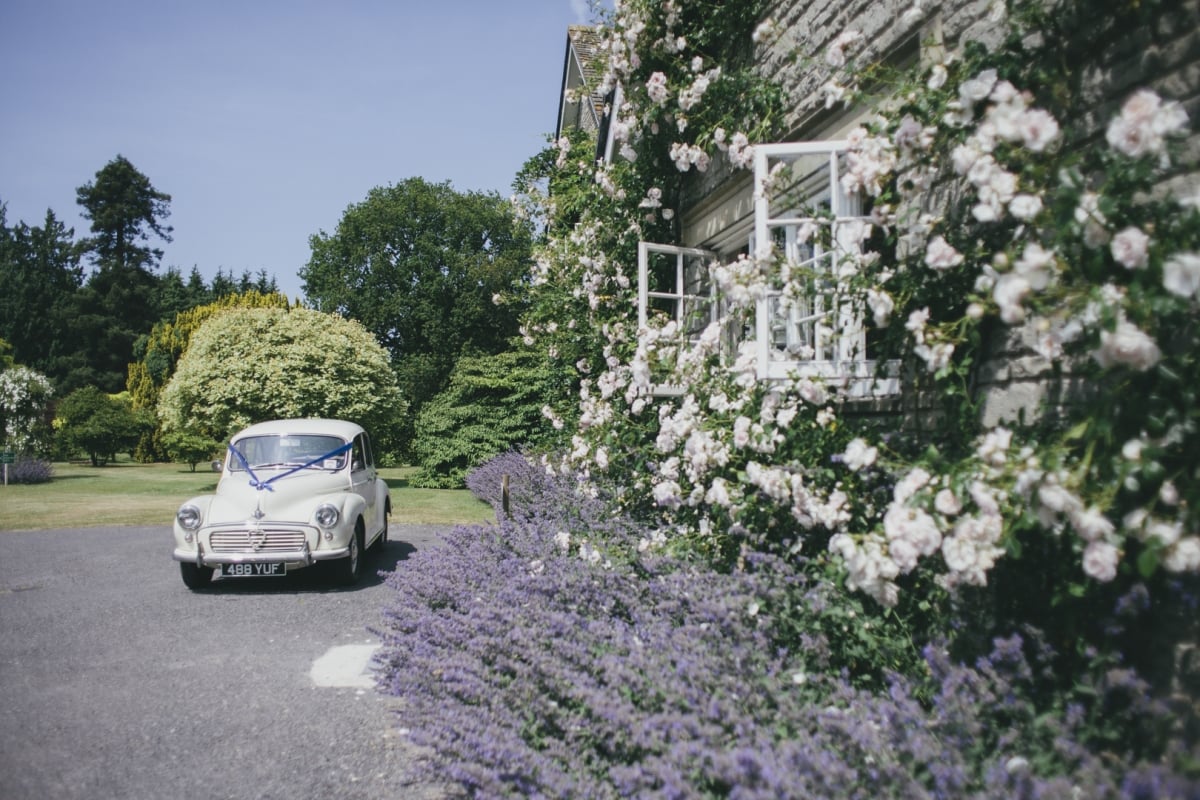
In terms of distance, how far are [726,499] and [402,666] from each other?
6.69 ft

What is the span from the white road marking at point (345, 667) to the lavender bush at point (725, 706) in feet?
2.68

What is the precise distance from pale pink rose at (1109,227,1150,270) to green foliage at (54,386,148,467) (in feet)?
116

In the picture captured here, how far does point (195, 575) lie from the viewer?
786 centimetres

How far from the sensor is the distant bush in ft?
72.8

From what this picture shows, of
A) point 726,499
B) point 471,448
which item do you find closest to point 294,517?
point 726,499

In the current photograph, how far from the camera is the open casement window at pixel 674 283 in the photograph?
7.19 m

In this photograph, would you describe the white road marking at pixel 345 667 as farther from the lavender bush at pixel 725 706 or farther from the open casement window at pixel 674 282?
the open casement window at pixel 674 282

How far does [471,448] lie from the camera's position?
64.1ft

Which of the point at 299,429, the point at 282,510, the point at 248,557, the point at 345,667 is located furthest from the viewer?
the point at 299,429

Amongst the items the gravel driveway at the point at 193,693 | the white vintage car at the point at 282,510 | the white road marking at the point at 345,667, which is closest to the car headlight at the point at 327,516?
the white vintage car at the point at 282,510

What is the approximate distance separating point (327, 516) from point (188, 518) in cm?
132

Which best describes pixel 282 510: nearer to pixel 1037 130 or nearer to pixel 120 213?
pixel 1037 130

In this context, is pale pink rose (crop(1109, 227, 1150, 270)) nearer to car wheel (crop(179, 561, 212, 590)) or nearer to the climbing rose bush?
the climbing rose bush

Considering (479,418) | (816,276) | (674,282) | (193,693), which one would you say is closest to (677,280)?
(674,282)
